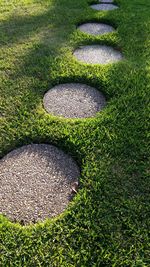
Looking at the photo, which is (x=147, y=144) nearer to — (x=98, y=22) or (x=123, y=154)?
(x=123, y=154)

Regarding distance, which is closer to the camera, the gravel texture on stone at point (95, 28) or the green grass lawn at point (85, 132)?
the green grass lawn at point (85, 132)

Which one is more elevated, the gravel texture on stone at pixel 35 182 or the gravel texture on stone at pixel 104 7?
the gravel texture on stone at pixel 104 7

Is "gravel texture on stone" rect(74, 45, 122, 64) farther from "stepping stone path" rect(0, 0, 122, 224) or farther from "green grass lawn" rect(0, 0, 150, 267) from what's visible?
"stepping stone path" rect(0, 0, 122, 224)

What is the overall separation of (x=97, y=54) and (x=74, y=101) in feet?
3.95

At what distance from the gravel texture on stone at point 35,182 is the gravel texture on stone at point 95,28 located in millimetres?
2725

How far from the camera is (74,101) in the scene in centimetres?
358

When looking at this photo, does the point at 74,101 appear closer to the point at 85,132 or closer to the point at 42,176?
the point at 85,132

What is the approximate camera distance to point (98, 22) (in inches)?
212

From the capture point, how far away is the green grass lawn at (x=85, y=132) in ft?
7.34

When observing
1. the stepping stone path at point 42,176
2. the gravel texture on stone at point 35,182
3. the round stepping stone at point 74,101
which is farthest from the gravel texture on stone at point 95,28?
the gravel texture on stone at point 35,182

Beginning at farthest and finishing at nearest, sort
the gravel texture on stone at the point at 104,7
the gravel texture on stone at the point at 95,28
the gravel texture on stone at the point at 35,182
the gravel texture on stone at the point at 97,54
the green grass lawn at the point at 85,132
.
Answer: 1. the gravel texture on stone at the point at 104,7
2. the gravel texture on stone at the point at 95,28
3. the gravel texture on stone at the point at 97,54
4. the gravel texture on stone at the point at 35,182
5. the green grass lawn at the point at 85,132

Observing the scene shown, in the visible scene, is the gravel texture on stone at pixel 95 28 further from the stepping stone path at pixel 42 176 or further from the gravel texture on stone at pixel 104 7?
the stepping stone path at pixel 42 176

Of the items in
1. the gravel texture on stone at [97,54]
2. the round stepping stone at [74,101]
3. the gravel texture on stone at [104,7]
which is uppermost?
the gravel texture on stone at [104,7]

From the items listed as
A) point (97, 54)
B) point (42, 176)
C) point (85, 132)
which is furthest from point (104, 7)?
point (42, 176)
